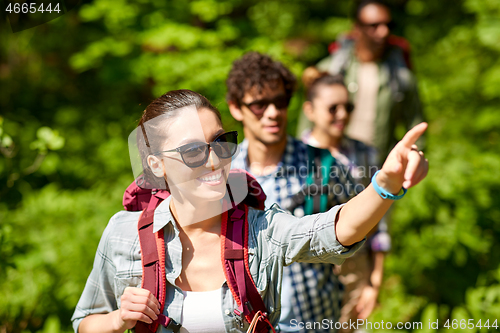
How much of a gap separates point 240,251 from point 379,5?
3.01 metres

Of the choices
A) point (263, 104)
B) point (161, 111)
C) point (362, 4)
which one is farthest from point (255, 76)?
point (362, 4)

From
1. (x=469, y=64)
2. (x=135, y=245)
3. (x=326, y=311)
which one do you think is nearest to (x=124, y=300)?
(x=135, y=245)

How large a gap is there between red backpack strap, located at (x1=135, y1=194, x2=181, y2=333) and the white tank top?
0.13 feet

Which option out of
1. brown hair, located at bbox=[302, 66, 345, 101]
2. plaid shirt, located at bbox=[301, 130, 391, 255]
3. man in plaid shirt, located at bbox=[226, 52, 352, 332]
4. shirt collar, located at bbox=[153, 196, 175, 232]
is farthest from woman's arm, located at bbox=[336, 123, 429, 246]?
brown hair, located at bbox=[302, 66, 345, 101]

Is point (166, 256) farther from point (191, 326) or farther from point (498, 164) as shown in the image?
point (498, 164)

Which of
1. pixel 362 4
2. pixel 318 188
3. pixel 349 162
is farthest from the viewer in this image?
pixel 362 4

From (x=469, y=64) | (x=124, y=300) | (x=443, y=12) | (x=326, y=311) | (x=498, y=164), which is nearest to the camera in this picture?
(x=124, y=300)

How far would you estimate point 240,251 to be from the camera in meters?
1.47

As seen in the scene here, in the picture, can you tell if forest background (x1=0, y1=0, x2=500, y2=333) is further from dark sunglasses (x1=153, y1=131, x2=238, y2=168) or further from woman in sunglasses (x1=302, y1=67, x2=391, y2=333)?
dark sunglasses (x1=153, y1=131, x2=238, y2=168)

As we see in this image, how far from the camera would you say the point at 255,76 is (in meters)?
2.58

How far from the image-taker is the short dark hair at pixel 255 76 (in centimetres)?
256

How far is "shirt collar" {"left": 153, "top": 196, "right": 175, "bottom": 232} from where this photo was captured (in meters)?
1.53

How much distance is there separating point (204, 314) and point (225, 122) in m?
2.06

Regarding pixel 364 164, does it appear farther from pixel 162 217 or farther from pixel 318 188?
pixel 162 217
